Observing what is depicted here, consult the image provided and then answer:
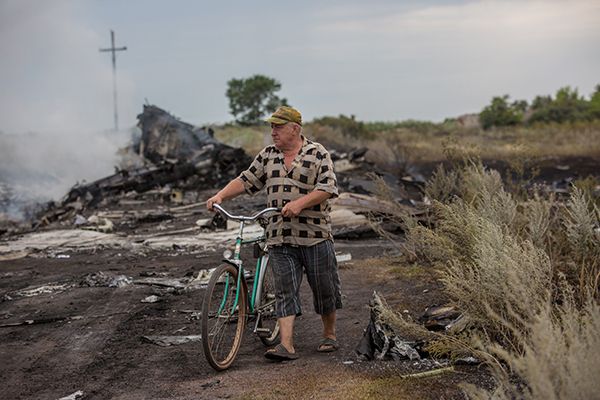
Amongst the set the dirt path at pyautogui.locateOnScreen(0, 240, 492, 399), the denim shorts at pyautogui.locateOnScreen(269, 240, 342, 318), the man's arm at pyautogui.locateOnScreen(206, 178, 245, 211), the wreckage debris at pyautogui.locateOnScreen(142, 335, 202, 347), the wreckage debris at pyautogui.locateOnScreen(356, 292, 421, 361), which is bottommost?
the wreckage debris at pyautogui.locateOnScreen(142, 335, 202, 347)

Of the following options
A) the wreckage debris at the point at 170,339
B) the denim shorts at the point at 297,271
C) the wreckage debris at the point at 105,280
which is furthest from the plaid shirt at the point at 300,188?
the wreckage debris at the point at 105,280

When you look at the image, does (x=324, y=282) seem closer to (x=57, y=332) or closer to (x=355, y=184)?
(x=57, y=332)

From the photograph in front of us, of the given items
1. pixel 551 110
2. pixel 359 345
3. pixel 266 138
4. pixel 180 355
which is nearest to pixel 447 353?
pixel 359 345

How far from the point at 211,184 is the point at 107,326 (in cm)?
1732

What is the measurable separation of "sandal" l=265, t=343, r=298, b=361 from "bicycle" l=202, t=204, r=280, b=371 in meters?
0.29

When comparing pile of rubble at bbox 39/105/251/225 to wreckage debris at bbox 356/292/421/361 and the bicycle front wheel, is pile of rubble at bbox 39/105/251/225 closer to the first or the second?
the bicycle front wheel

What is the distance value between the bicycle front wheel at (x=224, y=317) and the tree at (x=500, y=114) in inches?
2336

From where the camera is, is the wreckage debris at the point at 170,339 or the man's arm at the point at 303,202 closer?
the man's arm at the point at 303,202

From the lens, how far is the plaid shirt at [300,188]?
6445 mm

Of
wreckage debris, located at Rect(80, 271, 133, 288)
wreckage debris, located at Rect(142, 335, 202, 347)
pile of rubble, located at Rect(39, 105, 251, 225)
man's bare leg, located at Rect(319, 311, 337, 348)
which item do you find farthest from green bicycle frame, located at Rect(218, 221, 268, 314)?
pile of rubble, located at Rect(39, 105, 251, 225)

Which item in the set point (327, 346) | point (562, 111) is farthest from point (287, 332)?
point (562, 111)

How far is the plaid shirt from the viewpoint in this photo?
645 centimetres

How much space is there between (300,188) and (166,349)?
1935 mm

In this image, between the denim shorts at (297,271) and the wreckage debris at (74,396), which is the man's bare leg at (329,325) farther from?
the wreckage debris at (74,396)
